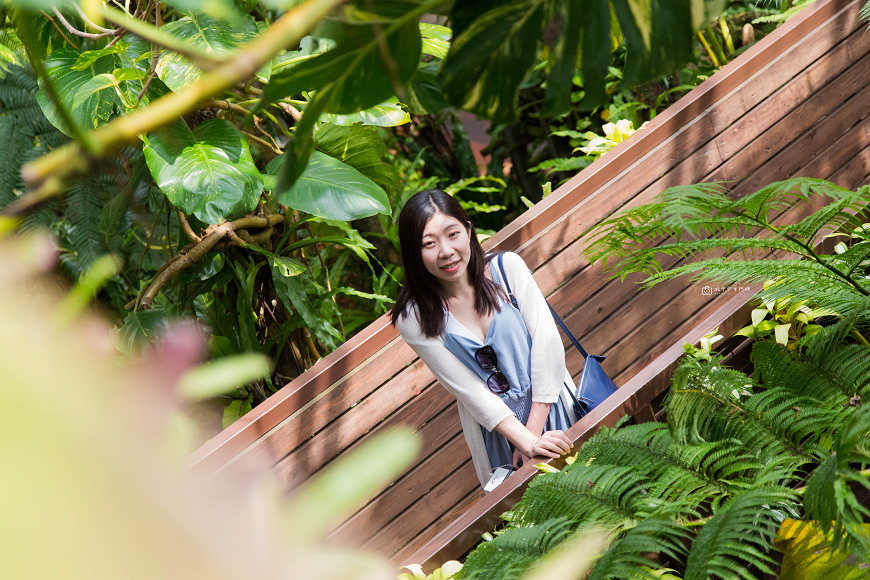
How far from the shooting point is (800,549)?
92cm

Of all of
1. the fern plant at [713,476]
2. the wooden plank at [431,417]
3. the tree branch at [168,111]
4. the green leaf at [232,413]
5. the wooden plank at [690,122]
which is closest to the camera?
the tree branch at [168,111]

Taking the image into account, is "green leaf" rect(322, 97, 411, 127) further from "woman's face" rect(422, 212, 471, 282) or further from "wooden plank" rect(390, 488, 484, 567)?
"wooden plank" rect(390, 488, 484, 567)

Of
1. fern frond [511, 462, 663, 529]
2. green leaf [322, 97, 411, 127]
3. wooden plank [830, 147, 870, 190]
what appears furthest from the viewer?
wooden plank [830, 147, 870, 190]

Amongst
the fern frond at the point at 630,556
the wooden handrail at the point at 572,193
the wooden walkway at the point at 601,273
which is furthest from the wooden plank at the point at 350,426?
the fern frond at the point at 630,556

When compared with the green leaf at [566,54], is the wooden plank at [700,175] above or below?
below

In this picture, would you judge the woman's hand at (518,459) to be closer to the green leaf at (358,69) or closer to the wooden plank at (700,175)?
the wooden plank at (700,175)

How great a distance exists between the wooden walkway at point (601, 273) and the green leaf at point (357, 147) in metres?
0.59

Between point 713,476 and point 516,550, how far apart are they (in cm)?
37

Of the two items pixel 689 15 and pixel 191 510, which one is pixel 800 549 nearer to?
pixel 689 15

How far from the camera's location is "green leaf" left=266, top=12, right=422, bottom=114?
0.37 m

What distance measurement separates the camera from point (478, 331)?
1.92 m

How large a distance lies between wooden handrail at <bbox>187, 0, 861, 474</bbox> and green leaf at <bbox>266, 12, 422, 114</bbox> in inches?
76.5

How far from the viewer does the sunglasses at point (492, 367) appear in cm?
188

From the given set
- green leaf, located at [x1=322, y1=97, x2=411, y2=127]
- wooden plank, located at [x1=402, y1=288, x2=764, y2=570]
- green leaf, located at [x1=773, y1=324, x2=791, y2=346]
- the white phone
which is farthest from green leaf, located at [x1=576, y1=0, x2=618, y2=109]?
green leaf, located at [x1=322, y1=97, x2=411, y2=127]
